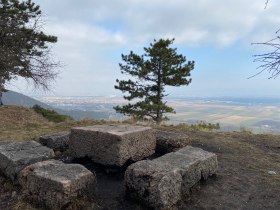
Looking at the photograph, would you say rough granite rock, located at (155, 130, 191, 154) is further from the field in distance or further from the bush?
the bush

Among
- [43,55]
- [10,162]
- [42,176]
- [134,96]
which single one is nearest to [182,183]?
[42,176]

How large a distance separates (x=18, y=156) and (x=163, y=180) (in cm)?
299

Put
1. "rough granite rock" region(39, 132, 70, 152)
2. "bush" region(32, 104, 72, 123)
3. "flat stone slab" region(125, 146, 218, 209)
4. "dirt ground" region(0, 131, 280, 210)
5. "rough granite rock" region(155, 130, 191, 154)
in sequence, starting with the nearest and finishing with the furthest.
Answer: "flat stone slab" region(125, 146, 218, 209)
"dirt ground" region(0, 131, 280, 210)
"rough granite rock" region(155, 130, 191, 154)
"rough granite rock" region(39, 132, 70, 152)
"bush" region(32, 104, 72, 123)

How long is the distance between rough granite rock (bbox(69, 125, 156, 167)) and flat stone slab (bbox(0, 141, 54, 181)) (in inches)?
25.8

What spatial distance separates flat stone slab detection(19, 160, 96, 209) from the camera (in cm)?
529

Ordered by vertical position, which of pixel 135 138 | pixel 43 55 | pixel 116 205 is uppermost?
pixel 43 55

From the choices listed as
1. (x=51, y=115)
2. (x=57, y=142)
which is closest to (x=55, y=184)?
(x=57, y=142)

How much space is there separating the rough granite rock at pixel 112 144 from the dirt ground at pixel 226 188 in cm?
30

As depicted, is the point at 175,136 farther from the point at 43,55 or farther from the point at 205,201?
the point at 43,55

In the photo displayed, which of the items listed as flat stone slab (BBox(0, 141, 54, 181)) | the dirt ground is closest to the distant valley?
the dirt ground

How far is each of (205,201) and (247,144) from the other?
16.3 feet

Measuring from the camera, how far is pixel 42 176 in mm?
5516

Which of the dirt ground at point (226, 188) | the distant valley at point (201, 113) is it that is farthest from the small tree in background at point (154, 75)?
the dirt ground at point (226, 188)

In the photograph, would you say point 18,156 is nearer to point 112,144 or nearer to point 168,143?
point 112,144
